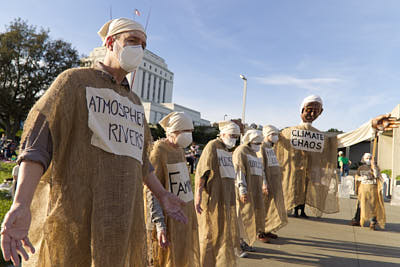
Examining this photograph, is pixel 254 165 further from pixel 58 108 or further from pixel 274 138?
pixel 58 108

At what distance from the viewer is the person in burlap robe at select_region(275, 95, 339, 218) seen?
685 cm

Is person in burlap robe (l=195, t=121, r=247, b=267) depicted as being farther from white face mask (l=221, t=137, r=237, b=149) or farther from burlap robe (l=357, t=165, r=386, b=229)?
burlap robe (l=357, t=165, r=386, b=229)

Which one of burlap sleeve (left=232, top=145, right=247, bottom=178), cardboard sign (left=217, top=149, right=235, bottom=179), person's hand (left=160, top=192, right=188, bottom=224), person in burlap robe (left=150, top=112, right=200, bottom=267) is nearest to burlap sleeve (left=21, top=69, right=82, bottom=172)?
person's hand (left=160, top=192, right=188, bottom=224)

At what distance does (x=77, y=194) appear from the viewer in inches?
60.2

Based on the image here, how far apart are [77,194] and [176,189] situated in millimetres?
1640

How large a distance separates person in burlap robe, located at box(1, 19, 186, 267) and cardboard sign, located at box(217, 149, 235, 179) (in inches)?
84.3

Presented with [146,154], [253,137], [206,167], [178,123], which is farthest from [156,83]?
[146,154]

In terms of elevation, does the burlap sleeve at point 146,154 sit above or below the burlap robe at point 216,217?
above

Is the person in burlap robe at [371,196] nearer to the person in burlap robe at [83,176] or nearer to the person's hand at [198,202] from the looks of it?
the person's hand at [198,202]

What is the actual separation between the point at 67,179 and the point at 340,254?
516 centimetres

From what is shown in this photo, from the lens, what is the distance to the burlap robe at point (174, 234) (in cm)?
288

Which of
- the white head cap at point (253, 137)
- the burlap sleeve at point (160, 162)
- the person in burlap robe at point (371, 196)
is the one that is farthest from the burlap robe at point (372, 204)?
the burlap sleeve at point (160, 162)

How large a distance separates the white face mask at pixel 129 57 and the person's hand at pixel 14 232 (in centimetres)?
94

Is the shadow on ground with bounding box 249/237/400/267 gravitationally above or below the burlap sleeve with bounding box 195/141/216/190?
below
